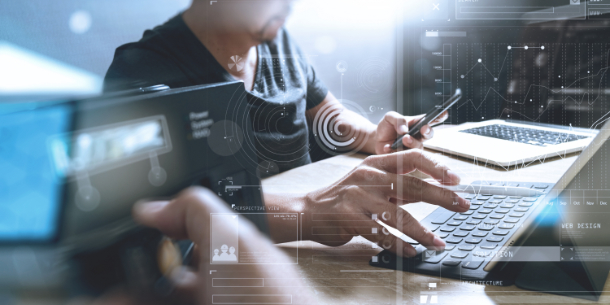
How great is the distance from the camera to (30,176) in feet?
1.03

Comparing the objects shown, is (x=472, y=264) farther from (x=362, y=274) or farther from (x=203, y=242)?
(x=203, y=242)

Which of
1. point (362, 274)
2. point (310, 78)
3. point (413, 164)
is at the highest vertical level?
point (310, 78)

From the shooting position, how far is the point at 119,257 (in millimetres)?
334

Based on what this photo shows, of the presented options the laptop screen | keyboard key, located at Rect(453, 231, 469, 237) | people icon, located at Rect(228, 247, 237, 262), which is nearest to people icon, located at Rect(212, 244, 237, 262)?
people icon, located at Rect(228, 247, 237, 262)

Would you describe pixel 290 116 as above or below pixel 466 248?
above

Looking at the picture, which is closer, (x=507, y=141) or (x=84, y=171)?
(x=84, y=171)

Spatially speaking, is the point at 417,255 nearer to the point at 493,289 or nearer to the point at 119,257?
the point at 493,289

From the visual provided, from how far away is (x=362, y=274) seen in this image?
37 cm

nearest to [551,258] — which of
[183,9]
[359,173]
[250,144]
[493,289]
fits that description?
[493,289]

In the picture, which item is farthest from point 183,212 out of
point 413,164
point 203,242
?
point 413,164

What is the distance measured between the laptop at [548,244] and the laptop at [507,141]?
0.05 metres

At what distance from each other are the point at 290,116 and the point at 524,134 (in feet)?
1.00

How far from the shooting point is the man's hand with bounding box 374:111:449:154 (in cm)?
40

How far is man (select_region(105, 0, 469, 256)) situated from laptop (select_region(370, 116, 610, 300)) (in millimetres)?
24
